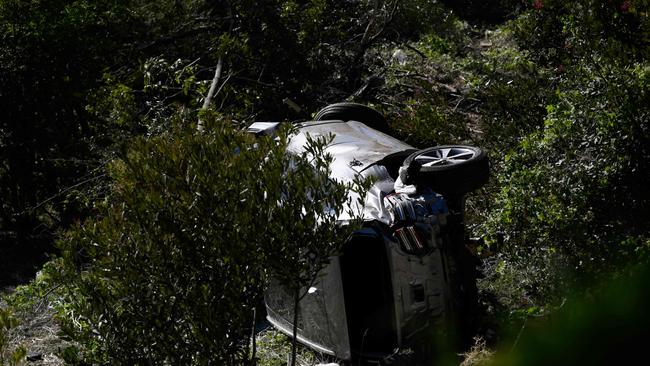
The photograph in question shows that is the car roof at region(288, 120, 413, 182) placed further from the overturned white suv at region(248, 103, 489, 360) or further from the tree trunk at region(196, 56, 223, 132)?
the tree trunk at region(196, 56, 223, 132)

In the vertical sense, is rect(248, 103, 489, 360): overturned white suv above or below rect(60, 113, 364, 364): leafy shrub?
below

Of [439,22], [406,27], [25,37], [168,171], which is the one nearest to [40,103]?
[25,37]

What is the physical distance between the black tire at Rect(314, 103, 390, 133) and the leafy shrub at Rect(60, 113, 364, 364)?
4.13 meters

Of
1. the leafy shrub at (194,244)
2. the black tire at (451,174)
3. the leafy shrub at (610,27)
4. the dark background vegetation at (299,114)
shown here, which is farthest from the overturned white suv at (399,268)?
the leafy shrub at (610,27)

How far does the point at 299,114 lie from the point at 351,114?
2.15 meters

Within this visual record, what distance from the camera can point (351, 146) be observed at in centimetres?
748

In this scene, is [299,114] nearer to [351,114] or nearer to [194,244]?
[351,114]

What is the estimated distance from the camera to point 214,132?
5141 millimetres

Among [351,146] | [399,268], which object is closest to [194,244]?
[399,268]

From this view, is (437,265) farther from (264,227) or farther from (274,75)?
(274,75)

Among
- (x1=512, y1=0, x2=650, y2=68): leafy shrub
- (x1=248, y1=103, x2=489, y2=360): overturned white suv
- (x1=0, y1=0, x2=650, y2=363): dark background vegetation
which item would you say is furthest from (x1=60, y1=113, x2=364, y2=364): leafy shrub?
(x1=512, y1=0, x2=650, y2=68): leafy shrub

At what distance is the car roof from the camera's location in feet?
23.0

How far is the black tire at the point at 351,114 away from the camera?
915cm

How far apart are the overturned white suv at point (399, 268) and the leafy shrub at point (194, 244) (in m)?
1.46
